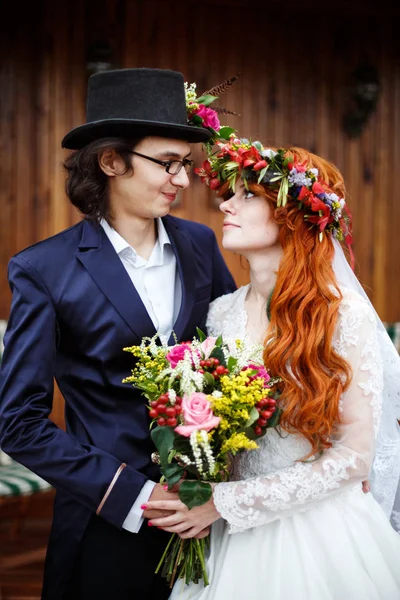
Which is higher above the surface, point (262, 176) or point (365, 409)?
point (262, 176)

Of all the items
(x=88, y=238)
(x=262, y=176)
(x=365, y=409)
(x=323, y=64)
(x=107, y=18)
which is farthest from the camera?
(x=323, y=64)

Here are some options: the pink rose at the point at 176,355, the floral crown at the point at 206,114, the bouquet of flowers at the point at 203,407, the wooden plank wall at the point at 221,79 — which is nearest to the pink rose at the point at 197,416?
the bouquet of flowers at the point at 203,407

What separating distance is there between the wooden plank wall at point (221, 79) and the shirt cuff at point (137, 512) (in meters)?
2.68

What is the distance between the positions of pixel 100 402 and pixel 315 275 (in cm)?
75

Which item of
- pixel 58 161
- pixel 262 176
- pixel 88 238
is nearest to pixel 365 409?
pixel 262 176

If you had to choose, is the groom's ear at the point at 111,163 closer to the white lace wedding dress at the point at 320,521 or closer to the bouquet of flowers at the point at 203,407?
the bouquet of flowers at the point at 203,407

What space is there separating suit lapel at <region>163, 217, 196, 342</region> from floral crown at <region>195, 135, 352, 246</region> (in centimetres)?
33

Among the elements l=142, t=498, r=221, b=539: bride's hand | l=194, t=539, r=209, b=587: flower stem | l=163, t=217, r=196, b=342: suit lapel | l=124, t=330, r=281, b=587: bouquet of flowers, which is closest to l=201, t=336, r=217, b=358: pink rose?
l=124, t=330, r=281, b=587: bouquet of flowers

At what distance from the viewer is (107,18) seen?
4.36 meters

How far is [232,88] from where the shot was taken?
4551 millimetres

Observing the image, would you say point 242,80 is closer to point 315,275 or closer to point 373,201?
point 373,201

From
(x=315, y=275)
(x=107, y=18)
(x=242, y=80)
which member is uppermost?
(x=107, y=18)

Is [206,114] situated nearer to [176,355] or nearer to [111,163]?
[111,163]

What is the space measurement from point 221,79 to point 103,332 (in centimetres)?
284
